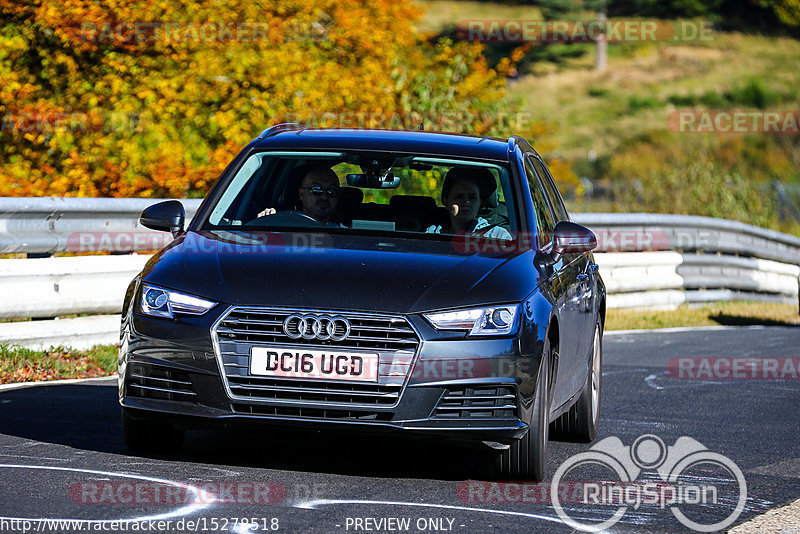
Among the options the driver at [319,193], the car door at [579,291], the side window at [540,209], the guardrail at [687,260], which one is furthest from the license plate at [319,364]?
the guardrail at [687,260]

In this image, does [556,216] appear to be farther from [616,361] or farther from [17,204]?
[616,361]

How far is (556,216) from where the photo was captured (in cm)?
827

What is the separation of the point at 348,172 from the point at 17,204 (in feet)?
10.5

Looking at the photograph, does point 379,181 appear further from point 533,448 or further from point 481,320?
point 533,448

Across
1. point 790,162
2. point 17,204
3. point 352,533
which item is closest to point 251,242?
point 352,533

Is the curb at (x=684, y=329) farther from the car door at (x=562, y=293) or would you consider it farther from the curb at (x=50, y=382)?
the car door at (x=562, y=293)

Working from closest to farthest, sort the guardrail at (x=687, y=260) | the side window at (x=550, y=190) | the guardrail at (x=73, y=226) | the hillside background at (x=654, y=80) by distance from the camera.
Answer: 1. the side window at (x=550, y=190)
2. the guardrail at (x=73, y=226)
3. the guardrail at (x=687, y=260)
4. the hillside background at (x=654, y=80)

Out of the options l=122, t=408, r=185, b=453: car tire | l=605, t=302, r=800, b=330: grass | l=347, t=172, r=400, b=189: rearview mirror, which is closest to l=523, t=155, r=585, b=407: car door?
l=347, t=172, r=400, b=189: rearview mirror

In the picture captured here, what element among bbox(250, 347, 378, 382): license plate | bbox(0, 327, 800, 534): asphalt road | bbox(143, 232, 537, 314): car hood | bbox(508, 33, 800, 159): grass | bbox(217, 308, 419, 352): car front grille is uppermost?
bbox(143, 232, 537, 314): car hood

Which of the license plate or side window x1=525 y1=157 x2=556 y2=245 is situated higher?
side window x1=525 y1=157 x2=556 y2=245

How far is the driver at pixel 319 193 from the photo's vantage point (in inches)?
288

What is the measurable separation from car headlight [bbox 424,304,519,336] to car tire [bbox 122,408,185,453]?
144cm

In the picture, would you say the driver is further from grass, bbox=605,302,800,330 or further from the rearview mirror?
grass, bbox=605,302,800,330

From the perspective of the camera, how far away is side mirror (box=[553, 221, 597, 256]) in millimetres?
7164
